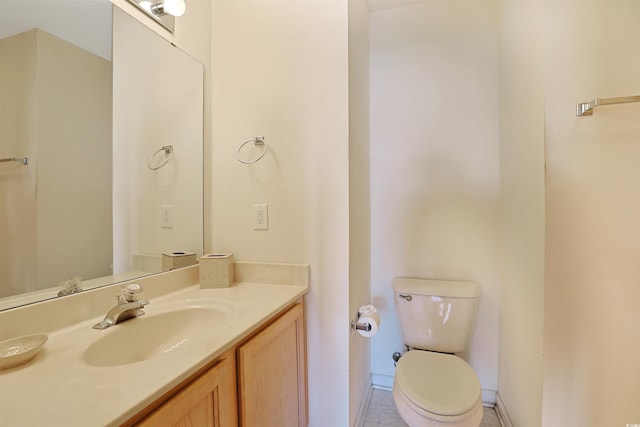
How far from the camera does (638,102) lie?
0.95 metres

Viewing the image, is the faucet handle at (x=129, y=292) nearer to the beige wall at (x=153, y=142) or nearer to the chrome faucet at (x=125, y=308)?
the chrome faucet at (x=125, y=308)

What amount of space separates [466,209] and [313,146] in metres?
1.06

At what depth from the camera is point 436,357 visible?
4.42 ft

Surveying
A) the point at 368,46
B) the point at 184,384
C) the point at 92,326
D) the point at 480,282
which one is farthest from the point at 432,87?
the point at 92,326

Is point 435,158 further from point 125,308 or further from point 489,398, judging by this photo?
point 125,308

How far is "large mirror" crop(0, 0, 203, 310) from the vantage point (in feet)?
2.33

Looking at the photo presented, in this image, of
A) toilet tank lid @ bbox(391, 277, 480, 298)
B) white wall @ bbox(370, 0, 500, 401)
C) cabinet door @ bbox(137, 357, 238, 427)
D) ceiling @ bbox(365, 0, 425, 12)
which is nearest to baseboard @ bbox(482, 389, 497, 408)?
white wall @ bbox(370, 0, 500, 401)

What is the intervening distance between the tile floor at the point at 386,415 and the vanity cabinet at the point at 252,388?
0.60 metres

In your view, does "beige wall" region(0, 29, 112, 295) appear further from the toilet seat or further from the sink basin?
the toilet seat

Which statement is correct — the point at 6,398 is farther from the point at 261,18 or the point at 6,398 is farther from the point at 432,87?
the point at 432,87

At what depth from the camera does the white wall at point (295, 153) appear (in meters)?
1.18

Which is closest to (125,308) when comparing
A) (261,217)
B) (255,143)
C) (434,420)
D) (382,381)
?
(261,217)

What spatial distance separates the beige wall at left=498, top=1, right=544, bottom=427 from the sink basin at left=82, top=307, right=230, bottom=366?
129 cm

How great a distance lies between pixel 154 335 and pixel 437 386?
1173mm
